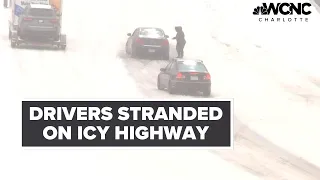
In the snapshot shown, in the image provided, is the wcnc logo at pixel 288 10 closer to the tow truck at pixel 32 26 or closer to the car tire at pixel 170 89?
the tow truck at pixel 32 26

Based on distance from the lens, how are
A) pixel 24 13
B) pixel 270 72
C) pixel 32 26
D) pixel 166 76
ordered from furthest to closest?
pixel 270 72 < pixel 24 13 < pixel 32 26 < pixel 166 76

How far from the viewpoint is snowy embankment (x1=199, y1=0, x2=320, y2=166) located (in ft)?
60.2

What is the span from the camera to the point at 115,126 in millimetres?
14406

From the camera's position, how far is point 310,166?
50.2ft

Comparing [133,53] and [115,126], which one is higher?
[133,53]

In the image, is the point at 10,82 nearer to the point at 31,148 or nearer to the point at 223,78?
the point at 31,148

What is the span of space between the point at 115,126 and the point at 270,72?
52.7ft

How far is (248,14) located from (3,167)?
106 feet

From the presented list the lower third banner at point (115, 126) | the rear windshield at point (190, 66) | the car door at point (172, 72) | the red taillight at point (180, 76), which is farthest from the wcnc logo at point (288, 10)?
the lower third banner at point (115, 126)

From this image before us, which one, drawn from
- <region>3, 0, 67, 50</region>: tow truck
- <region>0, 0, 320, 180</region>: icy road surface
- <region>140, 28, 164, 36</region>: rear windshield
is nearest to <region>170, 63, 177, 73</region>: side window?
<region>0, 0, 320, 180</region>: icy road surface

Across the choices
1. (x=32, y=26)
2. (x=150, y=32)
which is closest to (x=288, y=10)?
(x=150, y=32)

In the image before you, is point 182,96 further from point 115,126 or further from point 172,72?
point 115,126

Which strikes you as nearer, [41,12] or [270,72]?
[41,12]

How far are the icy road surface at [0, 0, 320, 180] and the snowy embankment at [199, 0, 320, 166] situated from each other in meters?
0.06
